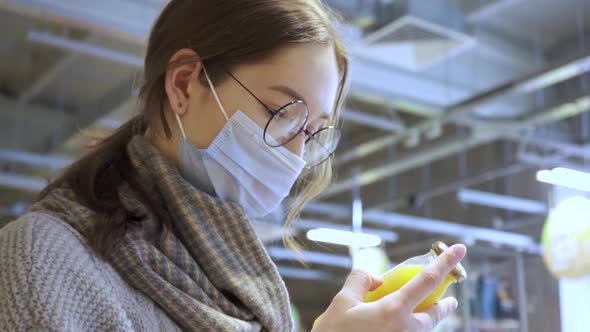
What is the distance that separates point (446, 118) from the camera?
761 cm

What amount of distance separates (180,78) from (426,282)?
1.77ft

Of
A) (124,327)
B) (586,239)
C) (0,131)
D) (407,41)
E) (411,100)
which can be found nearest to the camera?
(124,327)

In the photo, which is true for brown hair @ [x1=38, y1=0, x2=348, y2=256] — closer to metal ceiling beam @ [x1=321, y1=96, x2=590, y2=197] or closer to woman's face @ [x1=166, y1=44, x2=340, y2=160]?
woman's face @ [x1=166, y1=44, x2=340, y2=160]

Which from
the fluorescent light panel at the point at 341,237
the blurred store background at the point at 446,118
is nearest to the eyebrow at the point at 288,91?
the blurred store background at the point at 446,118

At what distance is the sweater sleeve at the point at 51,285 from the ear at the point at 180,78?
0.33m

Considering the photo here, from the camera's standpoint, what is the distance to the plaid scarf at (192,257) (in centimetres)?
113

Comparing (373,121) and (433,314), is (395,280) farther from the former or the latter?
(373,121)

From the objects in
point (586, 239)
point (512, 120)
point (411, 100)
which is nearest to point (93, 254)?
point (586, 239)

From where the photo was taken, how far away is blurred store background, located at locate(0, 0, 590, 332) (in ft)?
18.9

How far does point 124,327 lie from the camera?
3.47 ft

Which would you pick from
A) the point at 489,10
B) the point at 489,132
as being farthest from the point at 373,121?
the point at 489,10

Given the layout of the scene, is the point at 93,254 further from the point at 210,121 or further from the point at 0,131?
the point at 0,131

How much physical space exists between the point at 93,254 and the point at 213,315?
0.19 m

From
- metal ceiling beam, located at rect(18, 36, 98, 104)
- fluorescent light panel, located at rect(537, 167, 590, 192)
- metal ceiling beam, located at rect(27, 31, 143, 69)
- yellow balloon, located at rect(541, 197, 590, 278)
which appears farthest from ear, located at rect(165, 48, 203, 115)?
metal ceiling beam, located at rect(18, 36, 98, 104)
